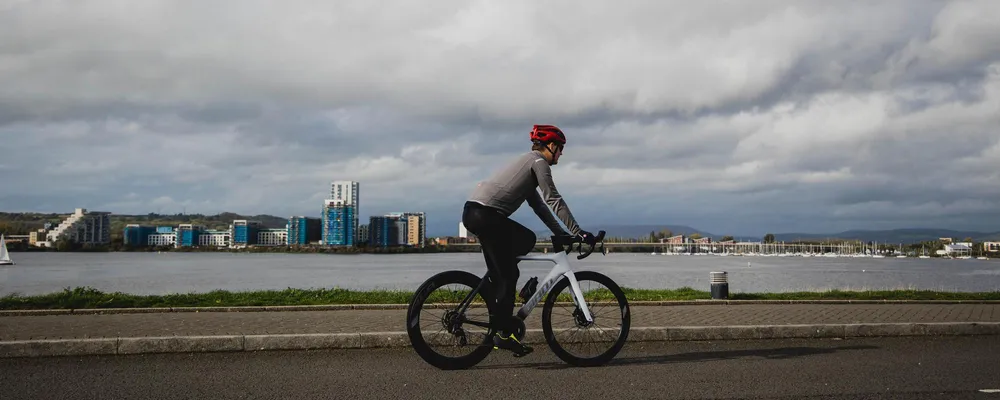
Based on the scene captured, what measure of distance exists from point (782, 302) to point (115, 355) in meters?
11.3

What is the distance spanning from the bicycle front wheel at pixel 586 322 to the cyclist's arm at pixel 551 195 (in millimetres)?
591

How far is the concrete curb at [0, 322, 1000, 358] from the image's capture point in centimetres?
776

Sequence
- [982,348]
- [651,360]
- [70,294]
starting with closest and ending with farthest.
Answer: [651,360]
[982,348]
[70,294]

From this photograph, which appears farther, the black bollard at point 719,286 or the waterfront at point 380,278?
the waterfront at point 380,278

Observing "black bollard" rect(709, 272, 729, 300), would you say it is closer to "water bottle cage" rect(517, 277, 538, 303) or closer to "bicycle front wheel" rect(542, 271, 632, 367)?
"bicycle front wheel" rect(542, 271, 632, 367)

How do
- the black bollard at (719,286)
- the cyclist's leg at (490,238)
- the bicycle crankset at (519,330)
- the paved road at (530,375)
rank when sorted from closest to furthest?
the paved road at (530,375) → the cyclist's leg at (490,238) → the bicycle crankset at (519,330) → the black bollard at (719,286)

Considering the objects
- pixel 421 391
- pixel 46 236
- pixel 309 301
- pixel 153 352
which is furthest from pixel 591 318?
pixel 46 236

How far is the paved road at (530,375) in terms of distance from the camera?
586 centimetres

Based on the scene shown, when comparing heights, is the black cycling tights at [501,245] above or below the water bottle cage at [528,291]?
above

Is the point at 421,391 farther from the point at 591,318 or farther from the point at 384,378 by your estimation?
the point at 591,318

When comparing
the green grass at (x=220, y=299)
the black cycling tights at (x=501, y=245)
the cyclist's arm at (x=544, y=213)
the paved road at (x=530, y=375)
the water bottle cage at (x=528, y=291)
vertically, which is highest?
the cyclist's arm at (x=544, y=213)

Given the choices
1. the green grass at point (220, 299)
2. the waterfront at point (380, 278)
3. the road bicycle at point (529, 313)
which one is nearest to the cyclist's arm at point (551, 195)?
the road bicycle at point (529, 313)

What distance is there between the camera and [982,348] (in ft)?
28.2

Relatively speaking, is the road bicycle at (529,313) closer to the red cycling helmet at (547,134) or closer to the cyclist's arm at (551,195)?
the cyclist's arm at (551,195)
